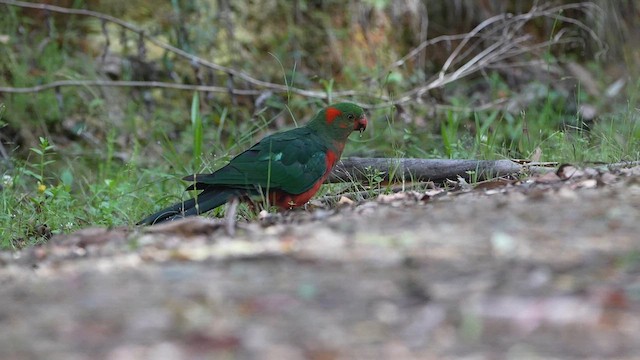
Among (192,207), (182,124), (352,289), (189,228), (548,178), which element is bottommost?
(182,124)

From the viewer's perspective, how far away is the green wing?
3955 millimetres

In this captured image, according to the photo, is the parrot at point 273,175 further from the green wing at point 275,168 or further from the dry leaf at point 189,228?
the dry leaf at point 189,228

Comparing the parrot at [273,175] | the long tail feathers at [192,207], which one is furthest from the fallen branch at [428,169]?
the long tail feathers at [192,207]

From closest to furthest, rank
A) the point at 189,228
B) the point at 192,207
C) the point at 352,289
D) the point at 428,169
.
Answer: the point at 352,289
the point at 189,228
the point at 192,207
the point at 428,169

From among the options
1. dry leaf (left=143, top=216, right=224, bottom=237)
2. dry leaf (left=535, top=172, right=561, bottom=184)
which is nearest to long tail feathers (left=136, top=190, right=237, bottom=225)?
dry leaf (left=143, top=216, right=224, bottom=237)

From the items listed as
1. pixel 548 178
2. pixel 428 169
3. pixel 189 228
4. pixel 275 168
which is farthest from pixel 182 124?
pixel 189 228

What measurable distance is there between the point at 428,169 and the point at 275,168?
705mm

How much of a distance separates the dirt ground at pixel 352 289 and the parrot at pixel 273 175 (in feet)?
4.25

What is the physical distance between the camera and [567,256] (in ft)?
6.56

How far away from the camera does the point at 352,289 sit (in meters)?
1.83

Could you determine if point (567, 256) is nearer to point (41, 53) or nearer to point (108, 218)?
point (108, 218)

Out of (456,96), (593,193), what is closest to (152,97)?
(456,96)

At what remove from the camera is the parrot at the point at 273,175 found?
12.8ft

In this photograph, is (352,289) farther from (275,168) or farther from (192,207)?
(275,168)
